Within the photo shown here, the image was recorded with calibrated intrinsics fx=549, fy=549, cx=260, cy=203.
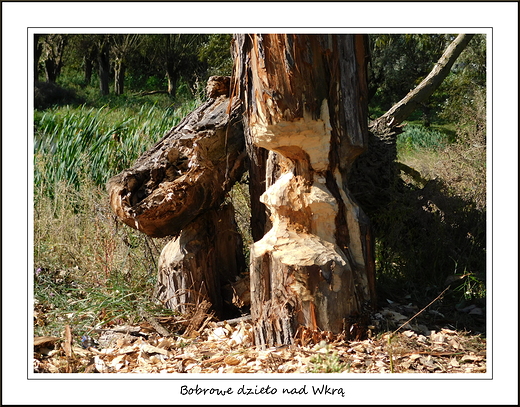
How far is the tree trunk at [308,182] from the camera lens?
2.83 metres

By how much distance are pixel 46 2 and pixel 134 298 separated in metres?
2.04

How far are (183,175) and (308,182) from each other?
2.70 feet

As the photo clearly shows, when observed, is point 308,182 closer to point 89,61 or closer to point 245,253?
point 245,253

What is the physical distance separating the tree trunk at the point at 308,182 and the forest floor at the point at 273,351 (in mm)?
151

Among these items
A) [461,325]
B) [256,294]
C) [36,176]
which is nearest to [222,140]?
[256,294]

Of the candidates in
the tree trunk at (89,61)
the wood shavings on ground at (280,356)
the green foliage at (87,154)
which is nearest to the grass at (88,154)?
the green foliage at (87,154)

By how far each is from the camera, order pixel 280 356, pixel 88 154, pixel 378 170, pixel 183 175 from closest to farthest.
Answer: pixel 280 356 < pixel 183 175 < pixel 378 170 < pixel 88 154

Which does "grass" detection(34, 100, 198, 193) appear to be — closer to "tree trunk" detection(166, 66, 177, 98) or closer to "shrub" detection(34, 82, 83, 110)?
"shrub" detection(34, 82, 83, 110)

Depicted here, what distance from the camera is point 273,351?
3.03 meters

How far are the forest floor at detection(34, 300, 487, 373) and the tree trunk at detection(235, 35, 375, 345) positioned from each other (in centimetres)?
15

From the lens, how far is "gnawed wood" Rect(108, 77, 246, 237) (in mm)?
3381

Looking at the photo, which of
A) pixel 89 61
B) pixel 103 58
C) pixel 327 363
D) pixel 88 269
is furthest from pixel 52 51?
pixel 327 363

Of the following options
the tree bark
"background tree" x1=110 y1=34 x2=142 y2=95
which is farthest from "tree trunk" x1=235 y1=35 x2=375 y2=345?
"background tree" x1=110 y1=34 x2=142 y2=95

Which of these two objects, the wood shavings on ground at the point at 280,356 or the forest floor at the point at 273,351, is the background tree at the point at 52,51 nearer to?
the forest floor at the point at 273,351
